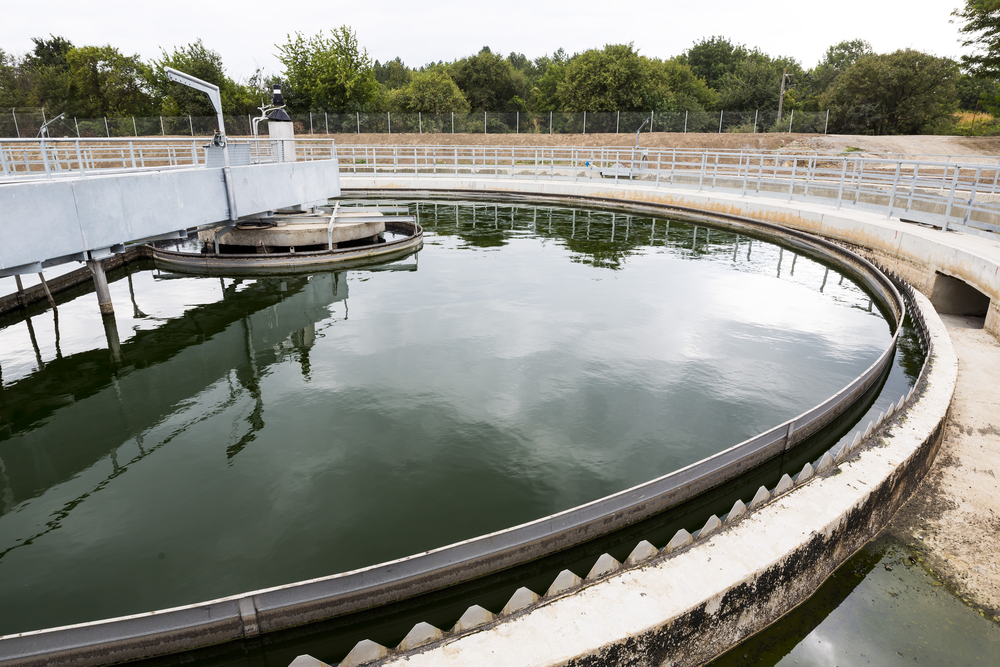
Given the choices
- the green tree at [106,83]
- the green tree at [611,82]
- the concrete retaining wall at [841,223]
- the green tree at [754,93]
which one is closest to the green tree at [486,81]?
the green tree at [611,82]

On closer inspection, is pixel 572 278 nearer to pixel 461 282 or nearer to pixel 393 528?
pixel 461 282

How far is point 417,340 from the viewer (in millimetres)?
8781

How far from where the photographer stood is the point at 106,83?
180 feet

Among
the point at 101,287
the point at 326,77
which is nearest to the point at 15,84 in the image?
the point at 326,77

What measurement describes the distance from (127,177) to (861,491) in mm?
10183

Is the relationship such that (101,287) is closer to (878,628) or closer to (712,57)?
(878,628)

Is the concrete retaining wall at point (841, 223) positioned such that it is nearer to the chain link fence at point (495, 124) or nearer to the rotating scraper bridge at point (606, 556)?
the rotating scraper bridge at point (606, 556)

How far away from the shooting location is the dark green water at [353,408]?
4582 mm

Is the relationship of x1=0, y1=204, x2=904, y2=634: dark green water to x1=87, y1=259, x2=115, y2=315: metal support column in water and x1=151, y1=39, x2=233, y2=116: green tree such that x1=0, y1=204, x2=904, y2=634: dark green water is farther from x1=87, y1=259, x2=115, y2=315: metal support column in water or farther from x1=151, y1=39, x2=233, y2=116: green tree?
x1=151, y1=39, x2=233, y2=116: green tree

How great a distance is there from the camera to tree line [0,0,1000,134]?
44594 millimetres

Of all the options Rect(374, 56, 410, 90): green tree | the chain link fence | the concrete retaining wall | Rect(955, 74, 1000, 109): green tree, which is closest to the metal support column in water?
the concrete retaining wall

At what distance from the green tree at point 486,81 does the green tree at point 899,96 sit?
1148 inches

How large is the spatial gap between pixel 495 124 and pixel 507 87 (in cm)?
1870

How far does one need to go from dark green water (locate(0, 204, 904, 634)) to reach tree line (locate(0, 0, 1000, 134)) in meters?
41.4
